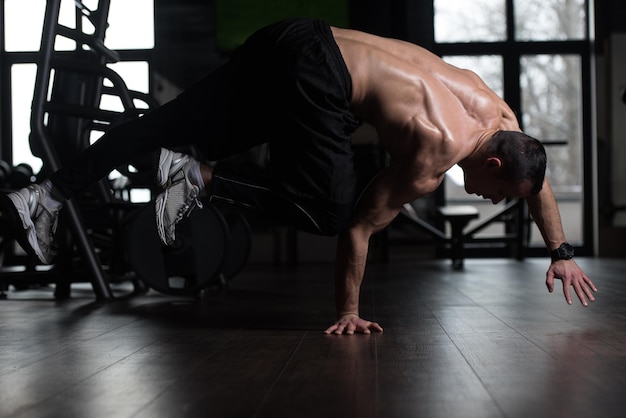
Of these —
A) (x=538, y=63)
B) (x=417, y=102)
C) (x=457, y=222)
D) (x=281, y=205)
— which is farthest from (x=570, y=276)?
(x=538, y=63)

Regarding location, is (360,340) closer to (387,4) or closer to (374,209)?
(374,209)

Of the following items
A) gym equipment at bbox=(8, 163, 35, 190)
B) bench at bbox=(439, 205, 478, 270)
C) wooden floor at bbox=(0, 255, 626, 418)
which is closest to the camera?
wooden floor at bbox=(0, 255, 626, 418)

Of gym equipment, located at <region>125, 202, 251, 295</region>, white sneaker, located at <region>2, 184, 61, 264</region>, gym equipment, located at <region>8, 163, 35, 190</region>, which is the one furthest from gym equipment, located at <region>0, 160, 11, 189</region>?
white sneaker, located at <region>2, 184, 61, 264</region>

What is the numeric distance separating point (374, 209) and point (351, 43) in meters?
0.45

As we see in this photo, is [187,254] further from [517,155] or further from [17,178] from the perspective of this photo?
[17,178]

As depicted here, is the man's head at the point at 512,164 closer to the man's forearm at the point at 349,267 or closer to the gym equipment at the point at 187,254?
the man's forearm at the point at 349,267

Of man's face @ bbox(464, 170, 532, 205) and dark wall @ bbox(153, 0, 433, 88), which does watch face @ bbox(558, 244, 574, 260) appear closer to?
man's face @ bbox(464, 170, 532, 205)

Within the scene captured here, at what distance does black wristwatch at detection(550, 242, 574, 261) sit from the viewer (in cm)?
203

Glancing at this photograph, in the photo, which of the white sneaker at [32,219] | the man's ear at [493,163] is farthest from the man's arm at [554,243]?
the white sneaker at [32,219]

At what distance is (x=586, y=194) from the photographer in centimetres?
695

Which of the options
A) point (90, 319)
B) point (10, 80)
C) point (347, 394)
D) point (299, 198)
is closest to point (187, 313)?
point (90, 319)

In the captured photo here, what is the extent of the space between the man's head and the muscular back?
0.05m

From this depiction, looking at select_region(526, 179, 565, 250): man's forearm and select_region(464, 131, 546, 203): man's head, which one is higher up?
select_region(464, 131, 546, 203): man's head

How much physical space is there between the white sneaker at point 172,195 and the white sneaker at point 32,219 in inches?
16.1
